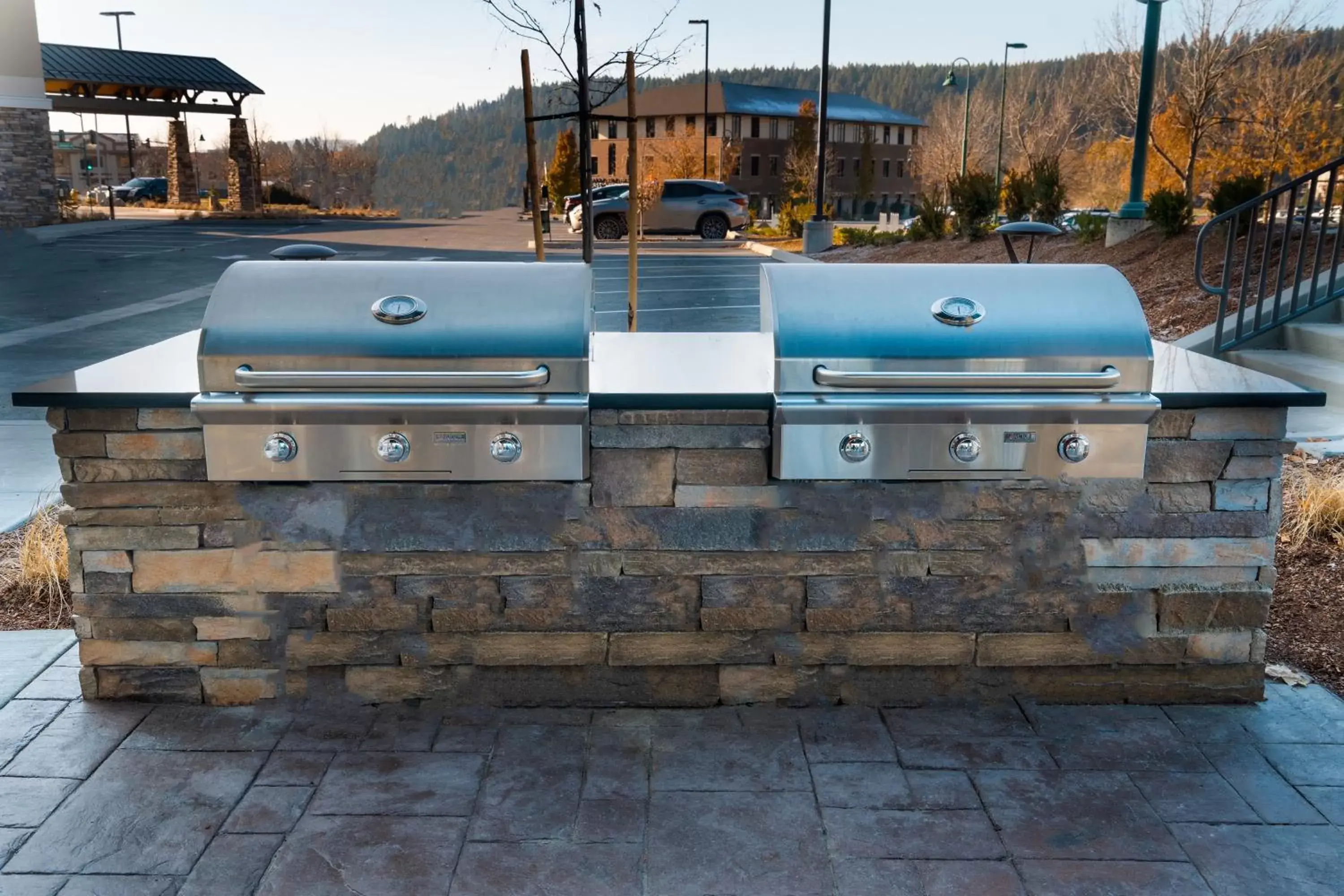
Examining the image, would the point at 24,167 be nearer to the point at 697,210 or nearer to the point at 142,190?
the point at 697,210

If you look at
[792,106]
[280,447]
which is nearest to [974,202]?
[280,447]

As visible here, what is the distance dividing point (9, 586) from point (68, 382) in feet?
5.52

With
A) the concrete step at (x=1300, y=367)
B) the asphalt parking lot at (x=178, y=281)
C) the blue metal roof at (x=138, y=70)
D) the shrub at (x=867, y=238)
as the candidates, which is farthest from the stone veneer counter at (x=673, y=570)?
the blue metal roof at (x=138, y=70)

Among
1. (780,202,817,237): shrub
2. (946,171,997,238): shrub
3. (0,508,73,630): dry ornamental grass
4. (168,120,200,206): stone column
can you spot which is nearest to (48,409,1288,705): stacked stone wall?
(0,508,73,630): dry ornamental grass

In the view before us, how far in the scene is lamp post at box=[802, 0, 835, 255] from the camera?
2083cm

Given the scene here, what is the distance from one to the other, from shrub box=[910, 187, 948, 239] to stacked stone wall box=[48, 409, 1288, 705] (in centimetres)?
1671

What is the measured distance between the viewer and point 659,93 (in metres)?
75.1

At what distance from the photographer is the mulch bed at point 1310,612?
3.83m

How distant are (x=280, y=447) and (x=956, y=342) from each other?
1929 mm

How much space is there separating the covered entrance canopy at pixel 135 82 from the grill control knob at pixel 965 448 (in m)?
36.4

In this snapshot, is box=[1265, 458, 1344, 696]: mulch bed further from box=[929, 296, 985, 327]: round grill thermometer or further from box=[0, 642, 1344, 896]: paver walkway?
box=[929, 296, 985, 327]: round grill thermometer

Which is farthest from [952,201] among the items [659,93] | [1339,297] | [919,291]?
[659,93]

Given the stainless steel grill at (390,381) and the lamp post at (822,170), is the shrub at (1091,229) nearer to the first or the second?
the lamp post at (822,170)

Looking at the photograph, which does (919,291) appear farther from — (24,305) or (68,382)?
(24,305)
